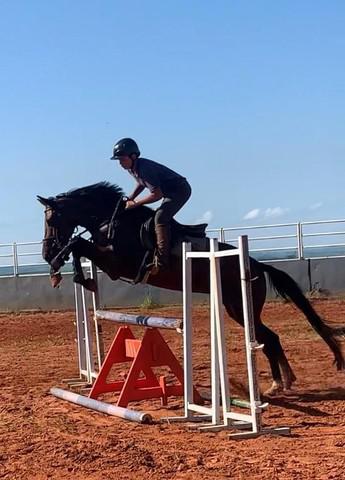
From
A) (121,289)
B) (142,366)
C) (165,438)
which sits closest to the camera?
(165,438)

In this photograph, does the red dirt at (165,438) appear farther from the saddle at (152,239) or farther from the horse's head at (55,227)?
the horse's head at (55,227)

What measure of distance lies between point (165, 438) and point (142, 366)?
158 centimetres

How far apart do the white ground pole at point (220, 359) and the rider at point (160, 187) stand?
3.67ft

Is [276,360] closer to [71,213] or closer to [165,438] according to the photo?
[165,438]

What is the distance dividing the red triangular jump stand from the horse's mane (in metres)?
1.72

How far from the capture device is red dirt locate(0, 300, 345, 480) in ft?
18.2

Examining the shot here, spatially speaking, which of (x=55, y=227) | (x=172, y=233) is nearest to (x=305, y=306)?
(x=172, y=233)

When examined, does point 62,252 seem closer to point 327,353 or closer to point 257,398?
point 257,398

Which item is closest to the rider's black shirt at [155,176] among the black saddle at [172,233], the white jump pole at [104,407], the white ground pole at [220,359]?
the black saddle at [172,233]

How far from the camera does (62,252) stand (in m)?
9.30

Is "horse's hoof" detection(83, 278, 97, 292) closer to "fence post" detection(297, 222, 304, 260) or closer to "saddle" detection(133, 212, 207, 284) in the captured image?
"saddle" detection(133, 212, 207, 284)

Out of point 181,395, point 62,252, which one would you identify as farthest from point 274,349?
point 62,252

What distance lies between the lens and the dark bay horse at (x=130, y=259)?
9062 millimetres

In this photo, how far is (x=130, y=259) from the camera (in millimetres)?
9234
